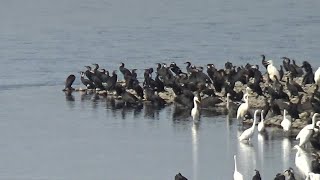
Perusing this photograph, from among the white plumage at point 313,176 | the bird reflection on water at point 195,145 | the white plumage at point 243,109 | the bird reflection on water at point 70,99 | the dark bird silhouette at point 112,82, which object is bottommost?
the bird reflection on water at point 195,145

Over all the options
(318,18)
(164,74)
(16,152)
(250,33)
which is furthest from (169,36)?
(16,152)

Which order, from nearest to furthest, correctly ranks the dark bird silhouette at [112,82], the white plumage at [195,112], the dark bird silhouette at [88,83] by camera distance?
the white plumage at [195,112]
the dark bird silhouette at [112,82]
the dark bird silhouette at [88,83]

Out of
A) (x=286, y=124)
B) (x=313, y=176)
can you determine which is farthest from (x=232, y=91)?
(x=313, y=176)

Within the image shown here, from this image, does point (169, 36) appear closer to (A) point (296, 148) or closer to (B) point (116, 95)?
(B) point (116, 95)

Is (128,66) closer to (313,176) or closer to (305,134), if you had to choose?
(305,134)

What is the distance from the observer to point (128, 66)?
170ft

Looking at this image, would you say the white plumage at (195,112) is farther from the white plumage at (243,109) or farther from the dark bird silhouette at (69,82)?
the dark bird silhouette at (69,82)

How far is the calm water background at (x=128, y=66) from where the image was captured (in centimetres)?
3195

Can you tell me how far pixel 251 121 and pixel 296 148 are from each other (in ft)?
17.4

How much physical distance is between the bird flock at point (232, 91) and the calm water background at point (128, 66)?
1.70ft

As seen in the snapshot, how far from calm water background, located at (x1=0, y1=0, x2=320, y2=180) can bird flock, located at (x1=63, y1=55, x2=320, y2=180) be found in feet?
1.70

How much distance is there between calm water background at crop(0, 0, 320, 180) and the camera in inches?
1258

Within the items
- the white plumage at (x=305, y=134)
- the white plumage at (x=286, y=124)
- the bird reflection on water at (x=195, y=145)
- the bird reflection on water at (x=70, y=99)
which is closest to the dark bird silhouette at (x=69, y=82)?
the bird reflection on water at (x=70, y=99)

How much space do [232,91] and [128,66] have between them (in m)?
12.7
